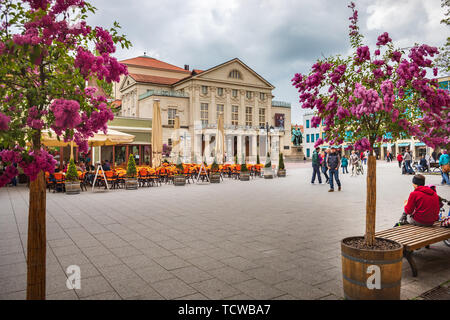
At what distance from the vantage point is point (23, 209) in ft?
30.3

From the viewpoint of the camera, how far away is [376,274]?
3068 mm

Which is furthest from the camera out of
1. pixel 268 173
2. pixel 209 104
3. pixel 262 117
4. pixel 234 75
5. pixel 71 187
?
pixel 262 117

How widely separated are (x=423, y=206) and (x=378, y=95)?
233 cm

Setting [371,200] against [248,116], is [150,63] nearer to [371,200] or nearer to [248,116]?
[248,116]

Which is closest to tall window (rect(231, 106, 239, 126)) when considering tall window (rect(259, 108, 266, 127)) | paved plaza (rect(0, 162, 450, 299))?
tall window (rect(259, 108, 266, 127))

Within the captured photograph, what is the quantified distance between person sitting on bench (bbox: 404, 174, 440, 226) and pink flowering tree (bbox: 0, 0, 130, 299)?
432 centimetres

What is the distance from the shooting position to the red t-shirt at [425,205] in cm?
468

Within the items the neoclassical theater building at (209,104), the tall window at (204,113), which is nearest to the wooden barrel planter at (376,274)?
the neoclassical theater building at (209,104)

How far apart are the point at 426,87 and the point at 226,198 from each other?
28.1 ft

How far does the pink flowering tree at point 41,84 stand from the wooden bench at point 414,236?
11.7ft

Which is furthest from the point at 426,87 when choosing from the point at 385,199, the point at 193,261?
the point at 385,199

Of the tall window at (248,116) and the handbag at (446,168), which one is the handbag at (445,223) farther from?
the tall window at (248,116)

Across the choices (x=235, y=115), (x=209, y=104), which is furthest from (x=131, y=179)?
(x=235, y=115)

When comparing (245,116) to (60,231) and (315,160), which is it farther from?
(60,231)
